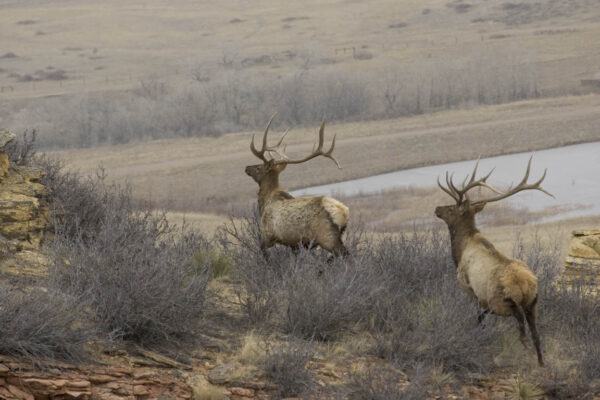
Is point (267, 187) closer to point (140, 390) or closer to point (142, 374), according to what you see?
point (142, 374)

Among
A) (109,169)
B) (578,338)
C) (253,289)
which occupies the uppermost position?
(253,289)

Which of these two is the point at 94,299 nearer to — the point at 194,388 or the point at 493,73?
the point at 194,388

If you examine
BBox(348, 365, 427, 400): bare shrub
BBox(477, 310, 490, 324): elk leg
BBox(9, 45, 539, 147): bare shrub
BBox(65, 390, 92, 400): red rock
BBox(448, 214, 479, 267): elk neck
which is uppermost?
BBox(448, 214, 479, 267): elk neck

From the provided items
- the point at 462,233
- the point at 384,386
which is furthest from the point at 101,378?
the point at 462,233

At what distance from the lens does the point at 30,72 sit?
237ft

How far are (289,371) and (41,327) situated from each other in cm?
199

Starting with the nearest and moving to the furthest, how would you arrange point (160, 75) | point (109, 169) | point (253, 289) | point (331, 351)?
point (331, 351) → point (253, 289) → point (109, 169) → point (160, 75)

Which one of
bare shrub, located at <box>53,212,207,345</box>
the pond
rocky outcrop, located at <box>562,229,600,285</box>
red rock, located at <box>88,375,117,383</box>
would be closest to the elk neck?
rocky outcrop, located at <box>562,229,600,285</box>

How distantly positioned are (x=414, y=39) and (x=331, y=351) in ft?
235

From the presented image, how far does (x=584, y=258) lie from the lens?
10648 mm

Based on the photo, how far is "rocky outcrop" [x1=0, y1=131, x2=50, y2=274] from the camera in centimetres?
860

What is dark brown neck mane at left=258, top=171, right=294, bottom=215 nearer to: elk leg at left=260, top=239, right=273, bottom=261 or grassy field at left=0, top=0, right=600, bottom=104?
elk leg at left=260, top=239, right=273, bottom=261

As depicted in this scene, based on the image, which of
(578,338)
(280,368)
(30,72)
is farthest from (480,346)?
(30,72)

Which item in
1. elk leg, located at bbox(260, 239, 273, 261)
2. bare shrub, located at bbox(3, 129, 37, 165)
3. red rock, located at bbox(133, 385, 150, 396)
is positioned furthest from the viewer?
bare shrub, located at bbox(3, 129, 37, 165)
